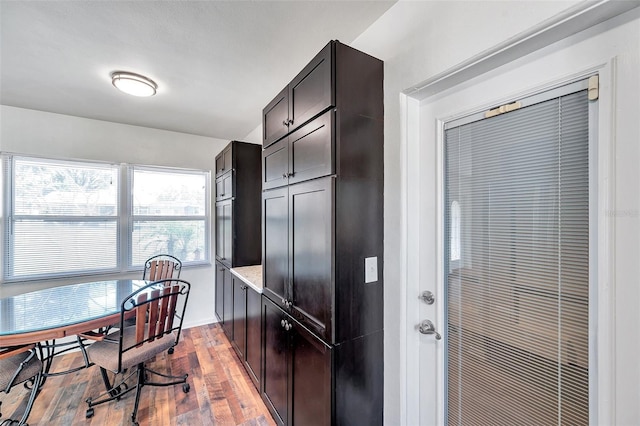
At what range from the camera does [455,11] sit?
3.65ft

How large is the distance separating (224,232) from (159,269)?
0.82 m

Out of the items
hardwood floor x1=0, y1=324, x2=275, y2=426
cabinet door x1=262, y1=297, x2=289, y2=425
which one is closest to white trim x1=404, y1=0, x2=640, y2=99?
cabinet door x1=262, y1=297, x2=289, y2=425

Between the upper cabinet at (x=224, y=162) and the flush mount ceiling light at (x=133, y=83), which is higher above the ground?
the flush mount ceiling light at (x=133, y=83)

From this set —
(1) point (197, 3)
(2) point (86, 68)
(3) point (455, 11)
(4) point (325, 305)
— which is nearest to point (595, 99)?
(3) point (455, 11)

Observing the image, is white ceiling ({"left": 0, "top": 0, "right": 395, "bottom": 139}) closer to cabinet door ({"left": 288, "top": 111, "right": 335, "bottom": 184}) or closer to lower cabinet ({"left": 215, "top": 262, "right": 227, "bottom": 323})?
cabinet door ({"left": 288, "top": 111, "right": 335, "bottom": 184})

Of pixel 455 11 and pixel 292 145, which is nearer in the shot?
pixel 455 11

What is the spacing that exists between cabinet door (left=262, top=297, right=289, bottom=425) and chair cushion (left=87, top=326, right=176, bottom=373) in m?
0.91

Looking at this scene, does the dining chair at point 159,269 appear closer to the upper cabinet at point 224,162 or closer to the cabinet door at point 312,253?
the upper cabinet at point 224,162

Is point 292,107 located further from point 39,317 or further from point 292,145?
point 39,317

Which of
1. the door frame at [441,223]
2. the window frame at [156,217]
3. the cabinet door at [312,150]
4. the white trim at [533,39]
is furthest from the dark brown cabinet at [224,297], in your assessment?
the white trim at [533,39]

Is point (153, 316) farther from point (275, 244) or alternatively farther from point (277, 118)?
point (277, 118)

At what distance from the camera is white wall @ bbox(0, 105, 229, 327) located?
2.81 meters

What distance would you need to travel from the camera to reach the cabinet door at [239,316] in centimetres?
250

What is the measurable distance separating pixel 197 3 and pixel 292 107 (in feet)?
2.40
